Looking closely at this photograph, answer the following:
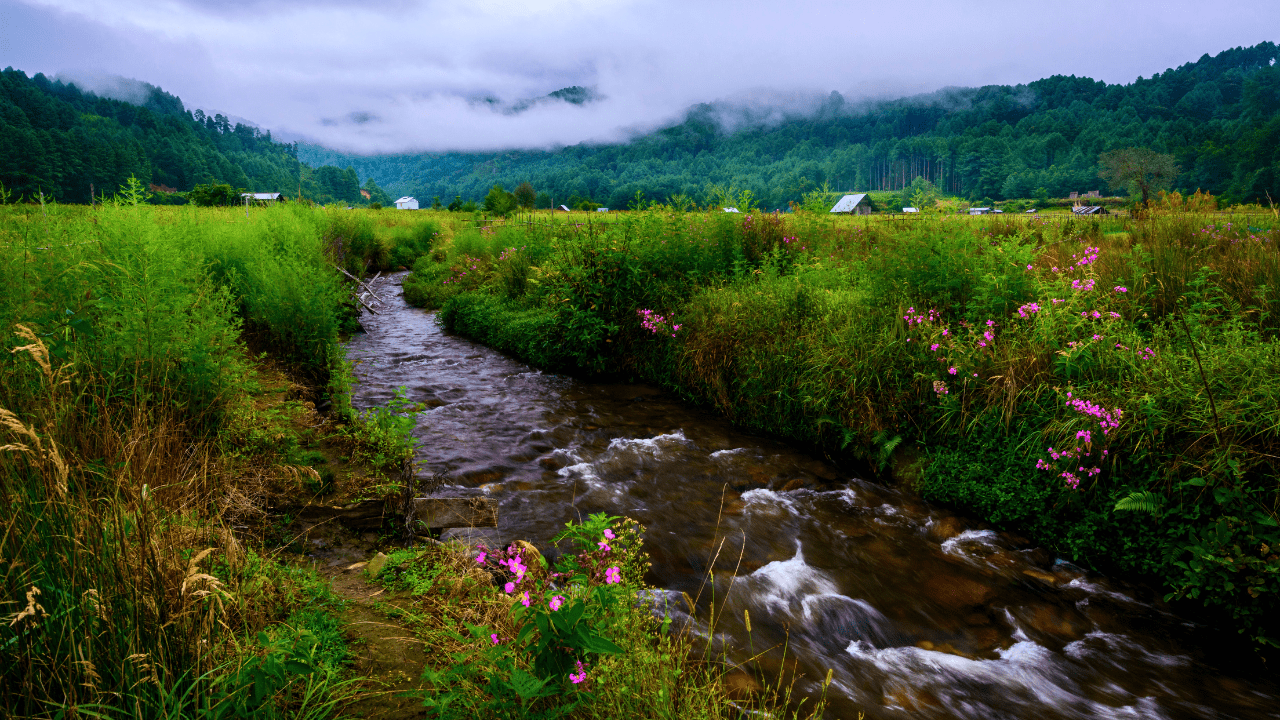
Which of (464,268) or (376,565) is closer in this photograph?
(376,565)

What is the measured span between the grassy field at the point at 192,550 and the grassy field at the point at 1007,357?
320cm

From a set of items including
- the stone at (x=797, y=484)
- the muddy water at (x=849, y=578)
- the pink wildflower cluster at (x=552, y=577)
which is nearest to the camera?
the pink wildflower cluster at (x=552, y=577)

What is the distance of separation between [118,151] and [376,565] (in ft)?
242

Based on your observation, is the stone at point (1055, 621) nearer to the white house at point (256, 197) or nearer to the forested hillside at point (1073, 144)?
the white house at point (256, 197)

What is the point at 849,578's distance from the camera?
4660 mm

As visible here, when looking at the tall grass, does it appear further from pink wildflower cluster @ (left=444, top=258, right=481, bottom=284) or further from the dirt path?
pink wildflower cluster @ (left=444, top=258, right=481, bottom=284)

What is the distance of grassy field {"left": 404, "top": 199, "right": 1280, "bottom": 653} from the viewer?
13.7 ft

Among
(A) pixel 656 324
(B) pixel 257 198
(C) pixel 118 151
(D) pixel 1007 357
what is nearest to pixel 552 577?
(D) pixel 1007 357

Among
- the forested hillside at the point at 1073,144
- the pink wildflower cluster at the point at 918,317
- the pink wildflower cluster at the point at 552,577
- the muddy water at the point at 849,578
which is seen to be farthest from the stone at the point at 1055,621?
the forested hillside at the point at 1073,144

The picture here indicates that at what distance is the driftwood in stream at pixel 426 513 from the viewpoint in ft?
14.8

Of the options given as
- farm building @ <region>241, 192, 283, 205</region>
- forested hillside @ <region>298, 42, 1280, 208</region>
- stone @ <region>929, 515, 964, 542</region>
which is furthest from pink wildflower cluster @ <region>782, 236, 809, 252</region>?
forested hillside @ <region>298, 42, 1280, 208</region>

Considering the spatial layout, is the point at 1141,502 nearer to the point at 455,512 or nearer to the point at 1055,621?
the point at 1055,621

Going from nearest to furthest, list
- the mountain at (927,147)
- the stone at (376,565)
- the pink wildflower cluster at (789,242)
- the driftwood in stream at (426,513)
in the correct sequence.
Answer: the stone at (376,565)
the driftwood in stream at (426,513)
the pink wildflower cluster at (789,242)
the mountain at (927,147)

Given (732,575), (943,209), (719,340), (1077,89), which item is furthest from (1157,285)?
(1077,89)
